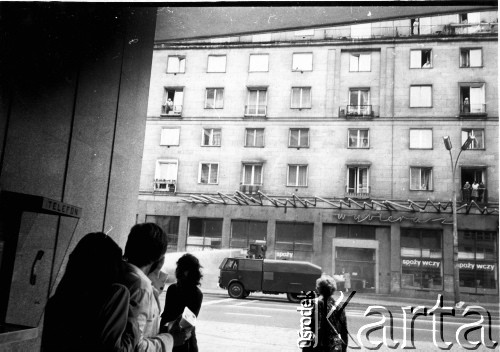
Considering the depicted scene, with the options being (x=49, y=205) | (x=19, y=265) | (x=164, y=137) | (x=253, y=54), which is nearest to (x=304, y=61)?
(x=253, y=54)

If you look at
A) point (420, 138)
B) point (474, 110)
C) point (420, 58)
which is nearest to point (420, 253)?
point (420, 138)

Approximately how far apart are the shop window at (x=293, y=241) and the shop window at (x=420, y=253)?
1142 mm

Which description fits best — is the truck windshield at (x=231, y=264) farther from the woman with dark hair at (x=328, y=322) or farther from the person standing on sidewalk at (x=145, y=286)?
the person standing on sidewalk at (x=145, y=286)

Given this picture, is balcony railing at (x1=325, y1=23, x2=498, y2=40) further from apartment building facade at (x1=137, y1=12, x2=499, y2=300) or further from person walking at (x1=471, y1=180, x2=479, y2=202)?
person walking at (x1=471, y1=180, x2=479, y2=202)

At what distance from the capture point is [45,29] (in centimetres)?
330

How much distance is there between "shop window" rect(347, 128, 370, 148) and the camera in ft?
15.6

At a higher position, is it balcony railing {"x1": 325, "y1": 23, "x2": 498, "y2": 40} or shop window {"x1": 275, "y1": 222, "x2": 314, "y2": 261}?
balcony railing {"x1": 325, "y1": 23, "x2": 498, "y2": 40}

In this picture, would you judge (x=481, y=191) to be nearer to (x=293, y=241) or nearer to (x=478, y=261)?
(x=478, y=261)

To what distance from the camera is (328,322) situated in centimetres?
299

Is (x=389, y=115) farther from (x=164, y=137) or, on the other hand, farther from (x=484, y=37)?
(x=164, y=137)

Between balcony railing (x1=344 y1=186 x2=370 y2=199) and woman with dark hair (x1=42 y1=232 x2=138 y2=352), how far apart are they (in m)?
3.62

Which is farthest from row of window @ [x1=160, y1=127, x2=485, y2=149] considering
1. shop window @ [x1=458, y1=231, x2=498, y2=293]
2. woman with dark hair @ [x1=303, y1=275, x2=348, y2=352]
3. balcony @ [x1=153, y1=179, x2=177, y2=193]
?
woman with dark hair @ [x1=303, y1=275, x2=348, y2=352]

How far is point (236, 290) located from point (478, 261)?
3870 millimetres

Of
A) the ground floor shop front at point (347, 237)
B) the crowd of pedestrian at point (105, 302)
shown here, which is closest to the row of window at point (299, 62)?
the ground floor shop front at point (347, 237)
